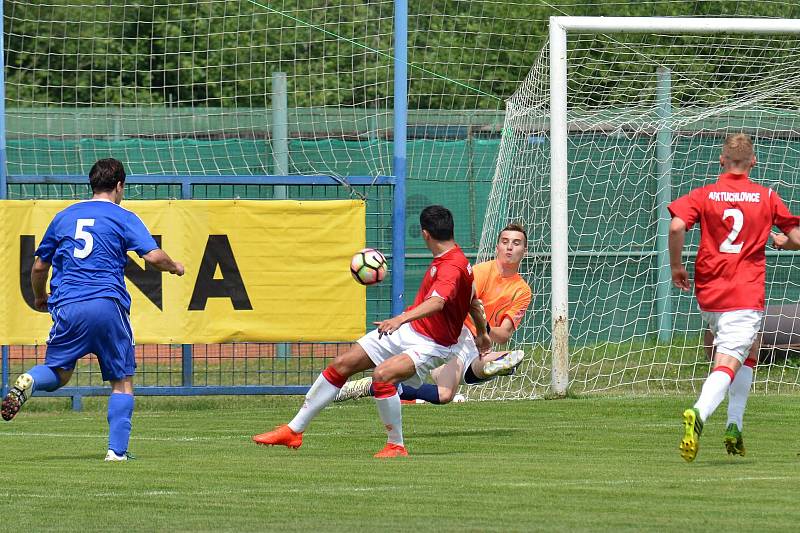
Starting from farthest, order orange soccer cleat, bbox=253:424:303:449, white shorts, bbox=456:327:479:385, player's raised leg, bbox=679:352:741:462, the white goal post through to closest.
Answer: the white goal post, white shorts, bbox=456:327:479:385, orange soccer cleat, bbox=253:424:303:449, player's raised leg, bbox=679:352:741:462

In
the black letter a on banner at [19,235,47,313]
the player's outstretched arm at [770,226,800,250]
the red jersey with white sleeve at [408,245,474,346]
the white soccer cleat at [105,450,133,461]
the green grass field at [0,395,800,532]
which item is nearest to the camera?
the green grass field at [0,395,800,532]

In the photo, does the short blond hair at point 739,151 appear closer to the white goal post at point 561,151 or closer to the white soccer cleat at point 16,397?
the white soccer cleat at point 16,397

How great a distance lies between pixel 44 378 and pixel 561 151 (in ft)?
21.0

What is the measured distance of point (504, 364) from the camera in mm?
11086

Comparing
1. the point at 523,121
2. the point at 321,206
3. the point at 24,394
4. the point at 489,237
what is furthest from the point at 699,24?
the point at 24,394

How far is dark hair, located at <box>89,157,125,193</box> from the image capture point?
9344mm

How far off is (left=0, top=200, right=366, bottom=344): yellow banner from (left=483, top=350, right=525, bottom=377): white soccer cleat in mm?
2996

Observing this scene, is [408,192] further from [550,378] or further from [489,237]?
[550,378]

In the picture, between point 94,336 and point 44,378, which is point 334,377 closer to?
point 94,336

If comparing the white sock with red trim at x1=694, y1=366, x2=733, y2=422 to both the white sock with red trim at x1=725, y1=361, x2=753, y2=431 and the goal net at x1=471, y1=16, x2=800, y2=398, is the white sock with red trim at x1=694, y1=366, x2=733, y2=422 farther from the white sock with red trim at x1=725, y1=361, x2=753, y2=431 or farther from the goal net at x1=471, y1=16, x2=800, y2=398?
the goal net at x1=471, y1=16, x2=800, y2=398

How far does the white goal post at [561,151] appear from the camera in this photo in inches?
553

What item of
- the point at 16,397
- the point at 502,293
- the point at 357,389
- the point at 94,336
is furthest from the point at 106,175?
the point at 502,293

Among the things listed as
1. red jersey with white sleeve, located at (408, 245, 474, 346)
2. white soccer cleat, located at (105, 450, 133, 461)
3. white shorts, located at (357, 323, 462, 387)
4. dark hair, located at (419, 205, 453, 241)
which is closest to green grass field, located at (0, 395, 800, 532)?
white soccer cleat, located at (105, 450, 133, 461)

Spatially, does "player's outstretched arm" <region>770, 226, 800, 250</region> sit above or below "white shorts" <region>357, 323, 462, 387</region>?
above
